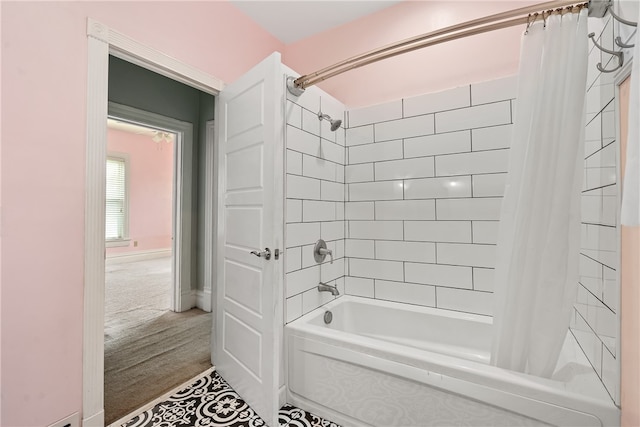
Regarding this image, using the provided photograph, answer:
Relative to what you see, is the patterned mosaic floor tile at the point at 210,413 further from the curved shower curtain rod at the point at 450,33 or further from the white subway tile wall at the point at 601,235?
the curved shower curtain rod at the point at 450,33

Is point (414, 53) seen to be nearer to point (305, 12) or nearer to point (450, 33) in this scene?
point (450, 33)

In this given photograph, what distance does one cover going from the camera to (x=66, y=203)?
1.39 metres

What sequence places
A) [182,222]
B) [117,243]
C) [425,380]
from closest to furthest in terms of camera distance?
[425,380] → [182,222] → [117,243]

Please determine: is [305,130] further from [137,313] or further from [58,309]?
[137,313]

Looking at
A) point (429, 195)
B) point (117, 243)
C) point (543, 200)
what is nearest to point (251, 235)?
point (429, 195)

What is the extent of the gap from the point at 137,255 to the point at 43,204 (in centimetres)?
590

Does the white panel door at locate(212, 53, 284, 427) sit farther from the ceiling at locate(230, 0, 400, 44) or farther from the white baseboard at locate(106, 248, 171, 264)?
the white baseboard at locate(106, 248, 171, 264)

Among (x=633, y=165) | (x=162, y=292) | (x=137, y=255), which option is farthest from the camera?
(x=137, y=255)

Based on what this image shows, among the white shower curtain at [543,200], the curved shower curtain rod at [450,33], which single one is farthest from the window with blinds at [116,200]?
the white shower curtain at [543,200]

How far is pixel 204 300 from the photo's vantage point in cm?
335

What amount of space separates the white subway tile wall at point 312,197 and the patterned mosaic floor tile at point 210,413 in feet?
1.71

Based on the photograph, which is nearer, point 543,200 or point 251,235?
point 543,200

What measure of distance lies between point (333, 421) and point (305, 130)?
1.67 metres

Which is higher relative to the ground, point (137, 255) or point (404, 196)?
point (404, 196)
